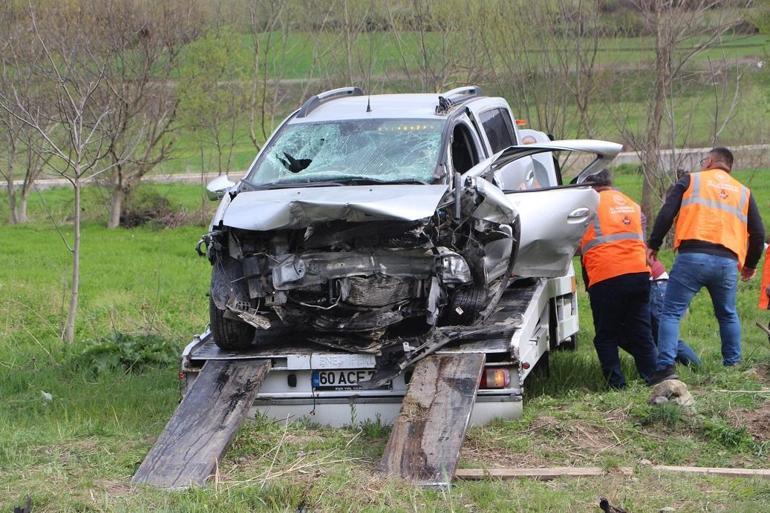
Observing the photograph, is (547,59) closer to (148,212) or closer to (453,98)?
(453,98)

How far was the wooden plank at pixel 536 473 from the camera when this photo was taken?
5.86 meters

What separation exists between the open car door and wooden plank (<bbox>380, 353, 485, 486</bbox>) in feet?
4.32

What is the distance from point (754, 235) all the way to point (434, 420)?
382 centimetres

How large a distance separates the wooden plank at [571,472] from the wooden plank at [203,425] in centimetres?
139

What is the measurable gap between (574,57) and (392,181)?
11.0 meters

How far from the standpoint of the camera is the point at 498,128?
31.9 ft

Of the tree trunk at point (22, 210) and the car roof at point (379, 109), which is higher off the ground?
the car roof at point (379, 109)

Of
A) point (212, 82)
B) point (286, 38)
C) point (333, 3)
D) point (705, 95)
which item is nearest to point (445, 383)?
point (705, 95)

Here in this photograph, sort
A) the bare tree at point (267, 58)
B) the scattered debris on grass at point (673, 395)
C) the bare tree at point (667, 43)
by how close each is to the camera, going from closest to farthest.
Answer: the scattered debris on grass at point (673, 395) → the bare tree at point (667, 43) → the bare tree at point (267, 58)

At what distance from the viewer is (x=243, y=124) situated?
84.8ft

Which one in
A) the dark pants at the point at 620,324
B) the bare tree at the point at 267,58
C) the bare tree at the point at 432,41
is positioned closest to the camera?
the dark pants at the point at 620,324

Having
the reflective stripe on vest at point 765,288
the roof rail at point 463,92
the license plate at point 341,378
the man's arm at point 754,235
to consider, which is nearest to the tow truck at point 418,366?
the license plate at point 341,378

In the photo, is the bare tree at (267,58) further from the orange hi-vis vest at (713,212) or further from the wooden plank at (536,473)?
the wooden plank at (536,473)

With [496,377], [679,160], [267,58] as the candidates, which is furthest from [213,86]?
[496,377]
